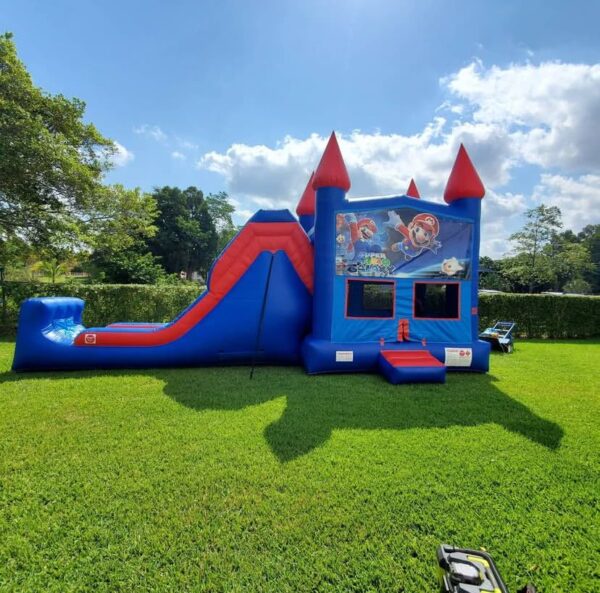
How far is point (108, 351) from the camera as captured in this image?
570 centimetres

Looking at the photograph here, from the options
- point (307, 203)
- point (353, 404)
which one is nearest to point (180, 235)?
point (307, 203)

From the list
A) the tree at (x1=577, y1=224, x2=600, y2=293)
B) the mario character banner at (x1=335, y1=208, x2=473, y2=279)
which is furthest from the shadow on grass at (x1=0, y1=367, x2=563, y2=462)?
the tree at (x1=577, y1=224, x2=600, y2=293)

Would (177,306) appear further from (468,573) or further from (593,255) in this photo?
(593,255)

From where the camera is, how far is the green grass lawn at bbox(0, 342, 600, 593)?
6.05 ft

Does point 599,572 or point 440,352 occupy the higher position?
point 440,352

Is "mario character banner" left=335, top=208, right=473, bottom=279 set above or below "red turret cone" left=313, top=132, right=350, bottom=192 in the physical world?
below

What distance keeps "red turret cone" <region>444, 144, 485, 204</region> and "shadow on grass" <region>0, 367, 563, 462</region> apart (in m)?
3.38

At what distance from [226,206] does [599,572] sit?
40.4 m

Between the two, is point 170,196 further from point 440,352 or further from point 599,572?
point 599,572

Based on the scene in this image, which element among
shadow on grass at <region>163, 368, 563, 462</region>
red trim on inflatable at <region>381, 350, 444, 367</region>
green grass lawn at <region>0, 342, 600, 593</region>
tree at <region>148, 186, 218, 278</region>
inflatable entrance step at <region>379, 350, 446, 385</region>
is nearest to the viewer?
green grass lawn at <region>0, 342, 600, 593</region>

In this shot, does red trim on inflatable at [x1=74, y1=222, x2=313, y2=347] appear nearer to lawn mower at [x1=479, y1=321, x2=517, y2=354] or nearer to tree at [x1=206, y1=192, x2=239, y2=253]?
lawn mower at [x1=479, y1=321, x2=517, y2=354]

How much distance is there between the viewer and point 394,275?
20.0 ft

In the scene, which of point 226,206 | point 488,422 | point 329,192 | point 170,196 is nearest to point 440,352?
point 488,422

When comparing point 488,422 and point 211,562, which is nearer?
point 211,562
